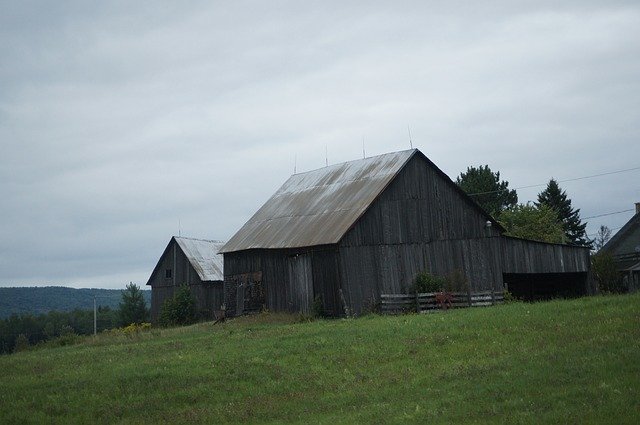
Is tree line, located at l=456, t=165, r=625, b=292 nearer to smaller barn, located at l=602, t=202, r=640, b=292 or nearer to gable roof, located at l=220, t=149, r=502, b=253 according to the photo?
smaller barn, located at l=602, t=202, r=640, b=292

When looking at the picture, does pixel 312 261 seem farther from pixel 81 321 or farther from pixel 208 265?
pixel 81 321

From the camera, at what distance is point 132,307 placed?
253 feet

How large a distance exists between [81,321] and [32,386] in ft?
328

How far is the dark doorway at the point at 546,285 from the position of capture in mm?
48938

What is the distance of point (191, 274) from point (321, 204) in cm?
2179

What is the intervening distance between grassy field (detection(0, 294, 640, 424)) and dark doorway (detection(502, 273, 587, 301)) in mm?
20335

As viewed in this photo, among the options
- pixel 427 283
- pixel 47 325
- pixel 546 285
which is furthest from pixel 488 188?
pixel 47 325

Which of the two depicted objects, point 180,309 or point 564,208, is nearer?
point 180,309

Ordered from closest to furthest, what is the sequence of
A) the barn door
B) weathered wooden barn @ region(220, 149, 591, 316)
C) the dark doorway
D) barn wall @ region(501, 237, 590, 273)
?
1. weathered wooden barn @ region(220, 149, 591, 316)
2. the barn door
3. barn wall @ region(501, 237, 590, 273)
4. the dark doorway

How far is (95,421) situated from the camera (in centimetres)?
1833

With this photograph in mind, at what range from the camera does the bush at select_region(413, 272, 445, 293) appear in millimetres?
40094

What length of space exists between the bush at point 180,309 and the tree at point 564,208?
139ft

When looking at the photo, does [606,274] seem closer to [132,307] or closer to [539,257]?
[539,257]

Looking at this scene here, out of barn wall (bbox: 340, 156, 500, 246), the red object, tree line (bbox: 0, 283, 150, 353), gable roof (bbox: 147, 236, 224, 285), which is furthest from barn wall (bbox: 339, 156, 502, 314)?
tree line (bbox: 0, 283, 150, 353)
